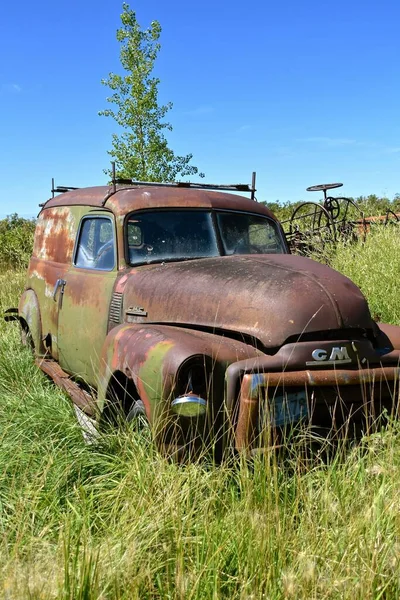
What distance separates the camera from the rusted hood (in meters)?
3.28

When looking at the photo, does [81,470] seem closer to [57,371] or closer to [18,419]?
[18,419]

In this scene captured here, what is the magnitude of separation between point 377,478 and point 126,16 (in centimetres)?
1376

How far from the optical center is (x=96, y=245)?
15.8 feet

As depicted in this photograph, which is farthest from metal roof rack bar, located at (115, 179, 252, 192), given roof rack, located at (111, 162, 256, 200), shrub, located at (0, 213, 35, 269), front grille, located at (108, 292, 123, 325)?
shrub, located at (0, 213, 35, 269)

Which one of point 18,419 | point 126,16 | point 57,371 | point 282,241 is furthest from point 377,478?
point 126,16

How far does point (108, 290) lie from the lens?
171 inches

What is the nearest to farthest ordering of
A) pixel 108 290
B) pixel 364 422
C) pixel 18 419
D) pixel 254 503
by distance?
pixel 254 503
pixel 364 422
pixel 18 419
pixel 108 290

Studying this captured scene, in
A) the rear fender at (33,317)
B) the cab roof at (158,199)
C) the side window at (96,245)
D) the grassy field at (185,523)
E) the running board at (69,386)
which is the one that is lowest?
the grassy field at (185,523)

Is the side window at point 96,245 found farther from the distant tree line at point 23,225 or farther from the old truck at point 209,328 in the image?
the distant tree line at point 23,225

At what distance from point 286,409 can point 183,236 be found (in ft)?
5.97

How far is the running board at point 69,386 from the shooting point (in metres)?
4.04

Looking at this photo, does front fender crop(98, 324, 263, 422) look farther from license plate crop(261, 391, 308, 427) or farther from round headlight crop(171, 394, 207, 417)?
license plate crop(261, 391, 308, 427)

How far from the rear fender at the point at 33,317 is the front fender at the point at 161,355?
2.14 metres

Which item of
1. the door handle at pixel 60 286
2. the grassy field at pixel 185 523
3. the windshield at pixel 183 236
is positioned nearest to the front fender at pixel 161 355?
the grassy field at pixel 185 523
